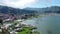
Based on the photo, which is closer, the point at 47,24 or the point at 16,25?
the point at 16,25

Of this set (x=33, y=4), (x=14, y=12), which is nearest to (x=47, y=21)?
(x=33, y=4)

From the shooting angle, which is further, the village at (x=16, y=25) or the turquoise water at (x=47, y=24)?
the turquoise water at (x=47, y=24)

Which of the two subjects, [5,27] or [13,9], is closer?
[5,27]

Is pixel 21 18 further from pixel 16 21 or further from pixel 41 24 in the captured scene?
pixel 41 24
